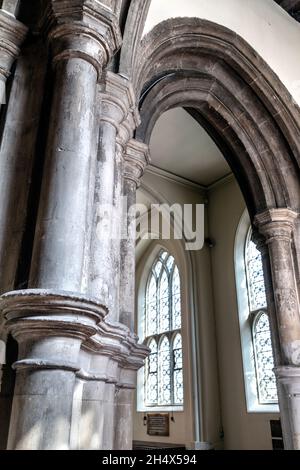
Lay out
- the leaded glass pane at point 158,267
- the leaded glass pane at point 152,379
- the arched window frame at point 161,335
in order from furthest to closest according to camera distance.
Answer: the leaded glass pane at point 158,267
the leaded glass pane at point 152,379
the arched window frame at point 161,335

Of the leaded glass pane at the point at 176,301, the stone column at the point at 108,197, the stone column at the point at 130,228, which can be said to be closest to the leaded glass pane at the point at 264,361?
the leaded glass pane at the point at 176,301

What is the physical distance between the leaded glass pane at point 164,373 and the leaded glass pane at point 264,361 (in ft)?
7.89

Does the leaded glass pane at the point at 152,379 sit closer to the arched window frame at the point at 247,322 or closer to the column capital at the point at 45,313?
the arched window frame at the point at 247,322

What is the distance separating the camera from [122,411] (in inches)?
117

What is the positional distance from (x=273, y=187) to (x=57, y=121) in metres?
3.23

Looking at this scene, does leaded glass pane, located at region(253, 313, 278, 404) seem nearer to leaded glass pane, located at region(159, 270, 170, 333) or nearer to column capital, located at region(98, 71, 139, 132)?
leaded glass pane, located at region(159, 270, 170, 333)

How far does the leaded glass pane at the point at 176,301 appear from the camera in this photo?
9.39 m

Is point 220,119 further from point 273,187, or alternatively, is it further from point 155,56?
point 155,56

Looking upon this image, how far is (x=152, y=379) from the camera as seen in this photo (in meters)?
9.66

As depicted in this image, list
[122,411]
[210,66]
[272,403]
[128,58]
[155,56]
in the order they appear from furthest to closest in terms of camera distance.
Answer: [272,403] < [210,66] < [155,56] < [128,58] < [122,411]

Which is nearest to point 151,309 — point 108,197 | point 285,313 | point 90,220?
point 285,313

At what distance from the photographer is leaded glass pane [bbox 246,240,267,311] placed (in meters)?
7.65

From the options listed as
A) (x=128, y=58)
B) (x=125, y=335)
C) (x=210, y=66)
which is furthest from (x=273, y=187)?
(x=125, y=335)

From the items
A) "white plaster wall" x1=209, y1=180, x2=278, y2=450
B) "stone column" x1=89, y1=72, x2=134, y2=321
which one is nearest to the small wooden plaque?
"white plaster wall" x1=209, y1=180, x2=278, y2=450
